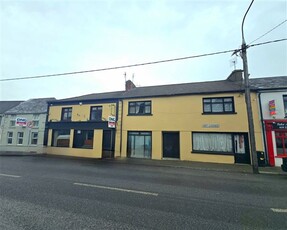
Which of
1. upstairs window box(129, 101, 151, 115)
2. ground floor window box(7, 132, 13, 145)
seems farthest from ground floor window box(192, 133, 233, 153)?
ground floor window box(7, 132, 13, 145)

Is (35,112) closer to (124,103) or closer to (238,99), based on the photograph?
(124,103)

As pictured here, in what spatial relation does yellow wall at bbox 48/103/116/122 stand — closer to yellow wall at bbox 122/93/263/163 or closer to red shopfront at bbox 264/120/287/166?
yellow wall at bbox 122/93/263/163

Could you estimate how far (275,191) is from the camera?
20.4 ft

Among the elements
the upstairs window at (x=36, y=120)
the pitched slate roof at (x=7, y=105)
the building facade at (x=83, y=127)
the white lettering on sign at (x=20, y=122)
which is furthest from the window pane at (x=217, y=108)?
the pitched slate roof at (x=7, y=105)

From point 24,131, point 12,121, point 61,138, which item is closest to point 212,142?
point 61,138

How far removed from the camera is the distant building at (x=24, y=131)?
69.4ft

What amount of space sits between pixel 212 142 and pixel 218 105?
10.9 ft

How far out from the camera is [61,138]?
18.3 meters

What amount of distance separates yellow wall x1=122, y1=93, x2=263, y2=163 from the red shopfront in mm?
578

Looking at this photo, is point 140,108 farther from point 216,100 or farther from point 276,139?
point 276,139

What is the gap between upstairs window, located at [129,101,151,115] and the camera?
16.1 m

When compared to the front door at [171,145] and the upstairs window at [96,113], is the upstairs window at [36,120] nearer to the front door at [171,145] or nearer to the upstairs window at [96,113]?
the upstairs window at [96,113]

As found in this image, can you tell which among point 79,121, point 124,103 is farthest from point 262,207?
point 79,121

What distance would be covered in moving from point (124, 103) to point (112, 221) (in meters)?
13.8
